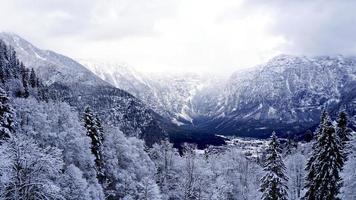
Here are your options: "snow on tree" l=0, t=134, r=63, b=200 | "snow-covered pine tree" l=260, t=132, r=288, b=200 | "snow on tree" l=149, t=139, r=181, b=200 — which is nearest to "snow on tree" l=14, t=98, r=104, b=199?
"snow on tree" l=149, t=139, r=181, b=200

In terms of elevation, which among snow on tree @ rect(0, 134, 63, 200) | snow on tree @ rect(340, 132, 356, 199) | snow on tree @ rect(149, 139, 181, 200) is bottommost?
snow on tree @ rect(149, 139, 181, 200)

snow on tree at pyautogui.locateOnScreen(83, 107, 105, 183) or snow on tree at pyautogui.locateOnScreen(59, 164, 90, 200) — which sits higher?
snow on tree at pyautogui.locateOnScreen(83, 107, 105, 183)

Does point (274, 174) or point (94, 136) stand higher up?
point (274, 174)

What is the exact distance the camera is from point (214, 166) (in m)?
108

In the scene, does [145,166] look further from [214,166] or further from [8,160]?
[8,160]

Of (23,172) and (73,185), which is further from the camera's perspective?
(73,185)

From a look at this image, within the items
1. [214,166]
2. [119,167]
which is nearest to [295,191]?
[214,166]

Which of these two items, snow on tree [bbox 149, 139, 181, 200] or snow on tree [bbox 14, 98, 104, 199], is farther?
snow on tree [bbox 149, 139, 181, 200]

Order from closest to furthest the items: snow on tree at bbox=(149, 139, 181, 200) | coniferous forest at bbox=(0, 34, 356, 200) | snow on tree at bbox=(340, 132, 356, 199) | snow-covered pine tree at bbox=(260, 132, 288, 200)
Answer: coniferous forest at bbox=(0, 34, 356, 200) < snow on tree at bbox=(340, 132, 356, 199) < snow-covered pine tree at bbox=(260, 132, 288, 200) < snow on tree at bbox=(149, 139, 181, 200)

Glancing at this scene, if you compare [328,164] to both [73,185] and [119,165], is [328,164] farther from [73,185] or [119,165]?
[119,165]

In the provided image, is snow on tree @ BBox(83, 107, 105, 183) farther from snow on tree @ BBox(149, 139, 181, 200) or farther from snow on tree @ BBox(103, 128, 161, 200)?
snow on tree @ BBox(149, 139, 181, 200)

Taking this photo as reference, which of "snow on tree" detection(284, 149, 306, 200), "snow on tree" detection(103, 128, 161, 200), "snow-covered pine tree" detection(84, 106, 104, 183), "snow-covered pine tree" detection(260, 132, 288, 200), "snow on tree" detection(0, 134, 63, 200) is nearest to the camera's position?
"snow on tree" detection(0, 134, 63, 200)

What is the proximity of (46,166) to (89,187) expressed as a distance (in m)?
29.1

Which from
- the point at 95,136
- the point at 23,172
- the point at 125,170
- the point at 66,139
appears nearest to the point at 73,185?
the point at 66,139
